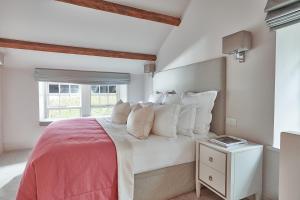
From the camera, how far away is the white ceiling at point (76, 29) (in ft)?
8.95

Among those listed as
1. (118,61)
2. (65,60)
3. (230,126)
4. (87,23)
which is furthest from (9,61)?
(230,126)

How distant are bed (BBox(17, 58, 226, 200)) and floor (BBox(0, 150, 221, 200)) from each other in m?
0.16

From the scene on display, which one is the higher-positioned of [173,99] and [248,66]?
[248,66]

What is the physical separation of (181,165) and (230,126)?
79 centimetres

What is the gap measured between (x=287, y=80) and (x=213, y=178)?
4.01 ft

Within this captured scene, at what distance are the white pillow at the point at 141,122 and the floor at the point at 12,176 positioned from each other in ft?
2.67

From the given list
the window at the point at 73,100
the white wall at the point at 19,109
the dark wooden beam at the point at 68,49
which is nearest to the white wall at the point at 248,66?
the dark wooden beam at the point at 68,49

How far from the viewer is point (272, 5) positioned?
1551 mm

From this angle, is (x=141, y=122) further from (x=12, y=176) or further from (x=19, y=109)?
(x=19, y=109)

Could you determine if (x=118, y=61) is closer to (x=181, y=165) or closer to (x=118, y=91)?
(x=118, y=91)

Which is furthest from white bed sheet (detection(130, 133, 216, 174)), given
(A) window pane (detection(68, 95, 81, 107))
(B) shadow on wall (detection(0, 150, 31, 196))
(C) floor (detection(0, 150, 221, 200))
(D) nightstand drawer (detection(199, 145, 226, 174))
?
(A) window pane (detection(68, 95, 81, 107))

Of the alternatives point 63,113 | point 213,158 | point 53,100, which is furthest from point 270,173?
point 53,100

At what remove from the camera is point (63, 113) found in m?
4.33

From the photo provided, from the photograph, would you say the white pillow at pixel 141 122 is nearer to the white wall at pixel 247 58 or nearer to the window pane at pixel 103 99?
the white wall at pixel 247 58
